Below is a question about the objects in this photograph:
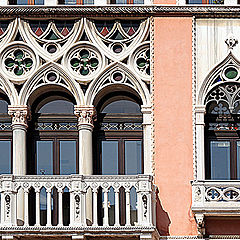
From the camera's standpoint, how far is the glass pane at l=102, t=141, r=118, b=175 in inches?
1067

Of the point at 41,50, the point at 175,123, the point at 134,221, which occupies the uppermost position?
the point at 41,50

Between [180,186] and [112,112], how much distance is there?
2363 millimetres

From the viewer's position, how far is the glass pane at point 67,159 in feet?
88.9

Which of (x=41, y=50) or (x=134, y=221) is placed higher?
(x=41, y=50)

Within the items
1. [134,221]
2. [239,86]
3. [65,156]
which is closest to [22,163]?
[65,156]

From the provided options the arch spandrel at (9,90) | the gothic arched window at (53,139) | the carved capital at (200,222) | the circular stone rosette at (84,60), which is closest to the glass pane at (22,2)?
the circular stone rosette at (84,60)

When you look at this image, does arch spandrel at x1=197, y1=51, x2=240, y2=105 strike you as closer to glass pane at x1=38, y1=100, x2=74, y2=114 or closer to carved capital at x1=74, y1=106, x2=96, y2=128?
carved capital at x1=74, y1=106, x2=96, y2=128

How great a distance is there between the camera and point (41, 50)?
89.7 feet

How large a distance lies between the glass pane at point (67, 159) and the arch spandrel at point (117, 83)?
3.60 feet

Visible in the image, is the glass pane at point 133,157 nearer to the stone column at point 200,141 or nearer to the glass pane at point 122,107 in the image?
the glass pane at point 122,107

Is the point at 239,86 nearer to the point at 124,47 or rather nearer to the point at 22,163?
the point at 124,47

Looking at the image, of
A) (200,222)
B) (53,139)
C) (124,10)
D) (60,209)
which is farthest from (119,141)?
(124,10)

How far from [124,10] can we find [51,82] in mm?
2254

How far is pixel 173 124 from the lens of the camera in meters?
26.9
